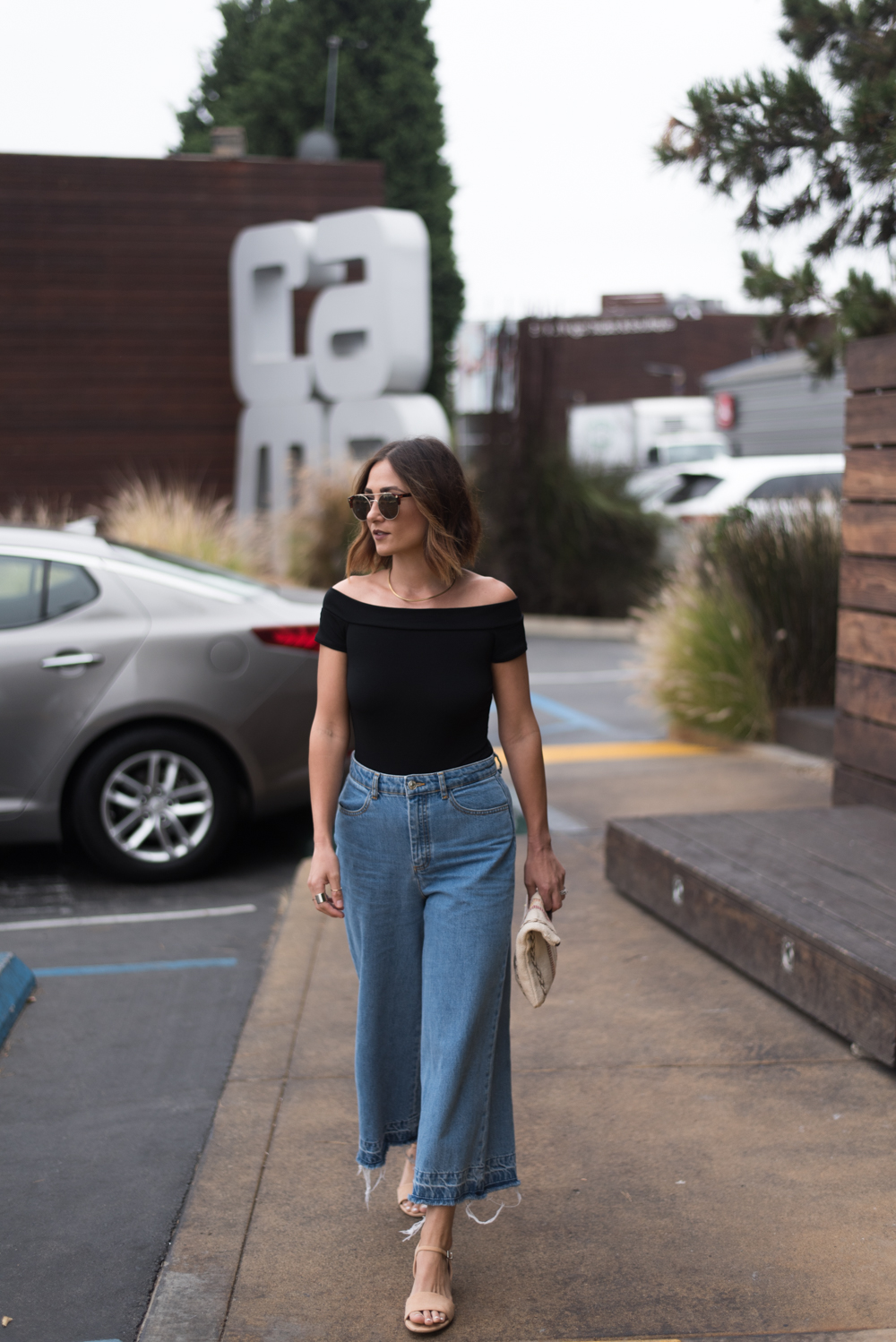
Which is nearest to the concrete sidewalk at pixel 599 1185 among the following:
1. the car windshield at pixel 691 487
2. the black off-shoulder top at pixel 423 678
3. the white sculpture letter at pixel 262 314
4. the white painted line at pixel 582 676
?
the black off-shoulder top at pixel 423 678

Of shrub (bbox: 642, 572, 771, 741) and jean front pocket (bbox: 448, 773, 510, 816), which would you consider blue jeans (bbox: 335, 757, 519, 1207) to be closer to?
jean front pocket (bbox: 448, 773, 510, 816)

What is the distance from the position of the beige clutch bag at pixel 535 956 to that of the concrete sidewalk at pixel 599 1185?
642 millimetres

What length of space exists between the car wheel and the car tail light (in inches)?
20.7

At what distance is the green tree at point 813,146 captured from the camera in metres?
6.56

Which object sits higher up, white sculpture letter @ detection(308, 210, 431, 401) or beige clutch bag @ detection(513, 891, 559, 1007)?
white sculpture letter @ detection(308, 210, 431, 401)

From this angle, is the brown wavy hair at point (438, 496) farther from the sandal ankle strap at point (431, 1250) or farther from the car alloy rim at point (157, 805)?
the car alloy rim at point (157, 805)

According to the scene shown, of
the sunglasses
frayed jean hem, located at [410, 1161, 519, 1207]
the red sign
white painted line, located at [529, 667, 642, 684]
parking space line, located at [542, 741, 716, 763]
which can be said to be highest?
the red sign

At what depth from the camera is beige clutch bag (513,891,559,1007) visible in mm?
2844

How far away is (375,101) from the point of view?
30.9 meters

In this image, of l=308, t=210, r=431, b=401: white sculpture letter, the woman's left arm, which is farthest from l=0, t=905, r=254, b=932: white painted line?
l=308, t=210, r=431, b=401: white sculpture letter

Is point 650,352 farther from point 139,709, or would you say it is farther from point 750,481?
point 139,709

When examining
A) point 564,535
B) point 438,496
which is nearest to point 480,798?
point 438,496

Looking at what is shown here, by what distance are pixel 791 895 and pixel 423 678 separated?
2176 mm

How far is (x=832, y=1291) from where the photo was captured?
2861mm
